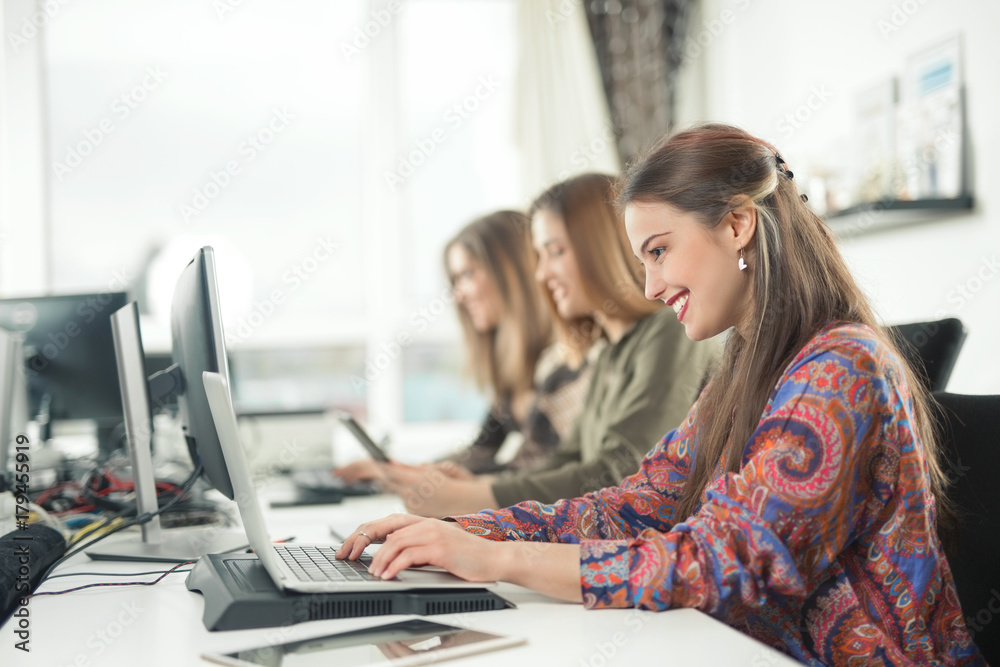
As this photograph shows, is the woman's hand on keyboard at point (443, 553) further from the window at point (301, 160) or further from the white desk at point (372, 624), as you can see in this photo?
the window at point (301, 160)

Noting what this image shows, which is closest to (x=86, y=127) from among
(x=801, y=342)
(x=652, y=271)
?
(x=652, y=271)

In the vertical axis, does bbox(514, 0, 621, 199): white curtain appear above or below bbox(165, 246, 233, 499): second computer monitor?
above

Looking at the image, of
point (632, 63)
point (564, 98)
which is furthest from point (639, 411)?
point (632, 63)

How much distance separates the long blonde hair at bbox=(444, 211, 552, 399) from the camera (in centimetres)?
236

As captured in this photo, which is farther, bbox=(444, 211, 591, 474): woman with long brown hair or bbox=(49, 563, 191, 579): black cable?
bbox=(444, 211, 591, 474): woman with long brown hair

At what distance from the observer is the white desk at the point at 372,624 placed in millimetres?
733

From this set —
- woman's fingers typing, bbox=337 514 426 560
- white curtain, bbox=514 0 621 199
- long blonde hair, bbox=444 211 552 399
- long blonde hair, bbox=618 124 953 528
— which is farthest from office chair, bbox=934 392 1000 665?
white curtain, bbox=514 0 621 199

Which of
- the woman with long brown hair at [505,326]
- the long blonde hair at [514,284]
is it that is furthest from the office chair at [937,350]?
the long blonde hair at [514,284]

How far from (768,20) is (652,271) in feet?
7.28

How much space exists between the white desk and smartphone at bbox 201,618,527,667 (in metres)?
0.02

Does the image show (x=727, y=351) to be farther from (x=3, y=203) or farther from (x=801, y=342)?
(x=3, y=203)

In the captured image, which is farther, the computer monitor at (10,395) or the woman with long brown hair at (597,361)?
the woman with long brown hair at (597,361)

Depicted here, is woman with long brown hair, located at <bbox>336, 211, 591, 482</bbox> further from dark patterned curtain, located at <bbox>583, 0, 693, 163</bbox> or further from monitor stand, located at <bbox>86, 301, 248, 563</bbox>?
dark patterned curtain, located at <bbox>583, 0, 693, 163</bbox>

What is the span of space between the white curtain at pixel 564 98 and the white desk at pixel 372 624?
2.59 meters
